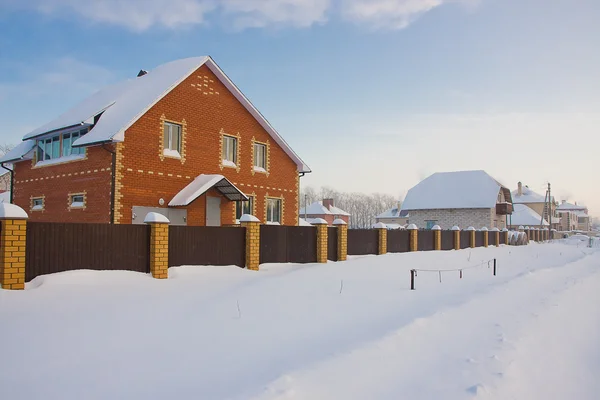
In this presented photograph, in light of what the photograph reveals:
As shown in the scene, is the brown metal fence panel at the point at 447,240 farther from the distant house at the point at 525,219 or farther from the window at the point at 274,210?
the distant house at the point at 525,219

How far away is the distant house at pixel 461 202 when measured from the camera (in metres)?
43.8

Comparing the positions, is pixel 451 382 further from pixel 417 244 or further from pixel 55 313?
pixel 417 244

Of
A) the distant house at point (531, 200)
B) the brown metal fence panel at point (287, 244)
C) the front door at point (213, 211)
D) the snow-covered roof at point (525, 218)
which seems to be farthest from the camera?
the distant house at point (531, 200)

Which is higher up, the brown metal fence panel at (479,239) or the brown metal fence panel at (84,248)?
the brown metal fence panel at (84,248)

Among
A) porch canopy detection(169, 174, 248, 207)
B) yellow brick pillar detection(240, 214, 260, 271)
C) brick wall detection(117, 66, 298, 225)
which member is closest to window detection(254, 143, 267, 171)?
brick wall detection(117, 66, 298, 225)

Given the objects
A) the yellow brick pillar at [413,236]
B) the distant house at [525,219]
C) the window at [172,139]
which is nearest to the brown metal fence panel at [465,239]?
the yellow brick pillar at [413,236]

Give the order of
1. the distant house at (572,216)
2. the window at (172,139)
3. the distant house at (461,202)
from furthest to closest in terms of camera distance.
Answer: the distant house at (572,216)
the distant house at (461,202)
the window at (172,139)

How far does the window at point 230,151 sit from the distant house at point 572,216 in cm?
9222

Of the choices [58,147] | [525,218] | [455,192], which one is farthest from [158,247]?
[525,218]

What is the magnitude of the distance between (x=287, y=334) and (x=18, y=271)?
4718mm

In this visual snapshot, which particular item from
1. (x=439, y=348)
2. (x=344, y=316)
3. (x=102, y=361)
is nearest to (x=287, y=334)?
(x=344, y=316)

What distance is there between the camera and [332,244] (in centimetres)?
1603

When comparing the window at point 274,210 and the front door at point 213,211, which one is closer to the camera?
the front door at point 213,211

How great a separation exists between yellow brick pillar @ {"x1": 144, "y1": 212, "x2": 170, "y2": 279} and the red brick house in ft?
17.3
